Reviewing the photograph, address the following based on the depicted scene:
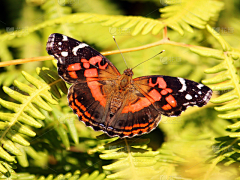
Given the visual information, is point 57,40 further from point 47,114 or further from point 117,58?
point 117,58

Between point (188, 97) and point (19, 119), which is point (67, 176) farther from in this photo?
point (188, 97)

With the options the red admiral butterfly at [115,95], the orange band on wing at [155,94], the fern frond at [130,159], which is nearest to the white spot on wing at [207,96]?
the red admiral butterfly at [115,95]

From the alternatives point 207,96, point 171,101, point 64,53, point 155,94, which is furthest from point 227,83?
point 64,53

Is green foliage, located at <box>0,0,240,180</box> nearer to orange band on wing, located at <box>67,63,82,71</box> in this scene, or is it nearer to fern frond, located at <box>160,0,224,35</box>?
fern frond, located at <box>160,0,224,35</box>

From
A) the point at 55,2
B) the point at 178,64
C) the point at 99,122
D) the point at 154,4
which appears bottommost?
the point at 99,122

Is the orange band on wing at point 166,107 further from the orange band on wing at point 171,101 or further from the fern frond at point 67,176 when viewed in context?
the fern frond at point 67,176

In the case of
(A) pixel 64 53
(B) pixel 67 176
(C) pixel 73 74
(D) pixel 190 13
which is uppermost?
(D) pixel 190 13

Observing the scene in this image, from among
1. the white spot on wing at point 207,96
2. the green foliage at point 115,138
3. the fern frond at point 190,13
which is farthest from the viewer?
the fern frond at point 190,13

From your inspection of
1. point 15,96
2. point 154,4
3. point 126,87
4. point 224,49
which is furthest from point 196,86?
point 154,4
